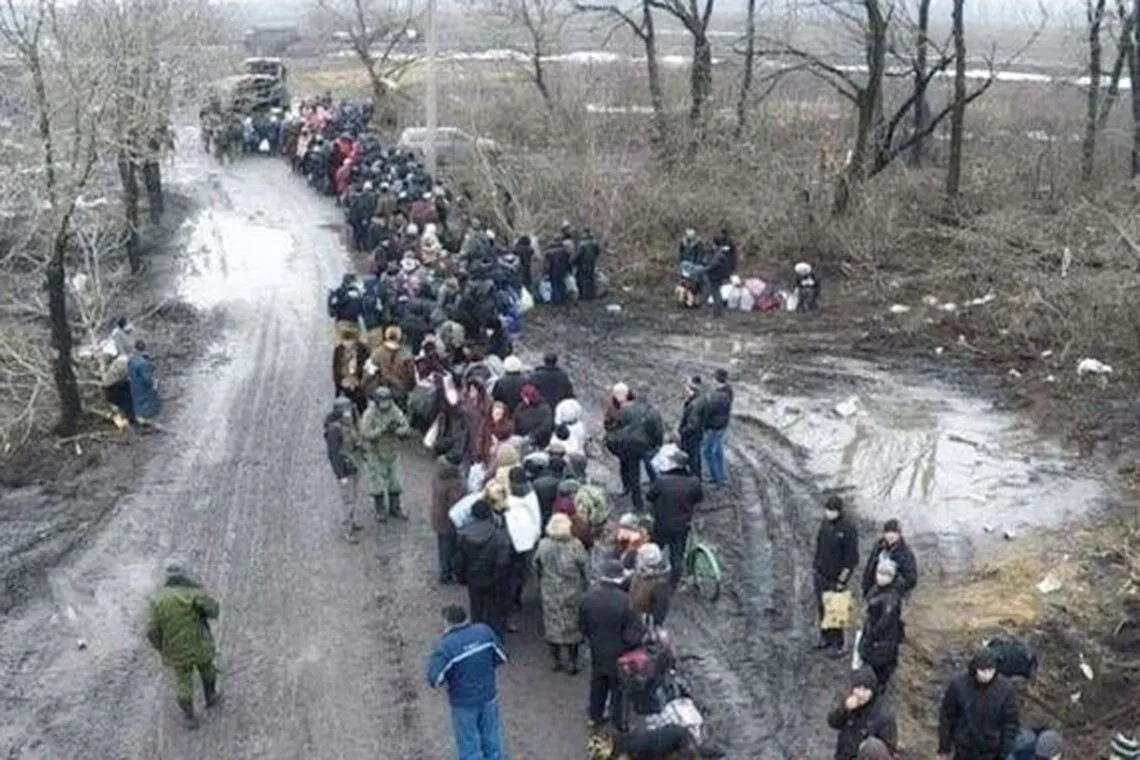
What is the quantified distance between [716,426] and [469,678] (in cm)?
602

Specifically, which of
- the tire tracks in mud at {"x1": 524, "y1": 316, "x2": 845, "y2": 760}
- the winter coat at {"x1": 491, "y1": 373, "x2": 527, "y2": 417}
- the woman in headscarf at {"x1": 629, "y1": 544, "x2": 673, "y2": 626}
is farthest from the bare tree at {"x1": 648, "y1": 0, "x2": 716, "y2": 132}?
the woman in headscarf at {"x1": 629, "y1": 544, "x2": 673, "y2": 626}

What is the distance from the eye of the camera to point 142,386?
679 inches

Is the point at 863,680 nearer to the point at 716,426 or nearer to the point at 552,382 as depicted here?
the point at 716,426

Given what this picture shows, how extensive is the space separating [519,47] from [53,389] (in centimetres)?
2599

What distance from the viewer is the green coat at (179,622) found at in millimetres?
10172

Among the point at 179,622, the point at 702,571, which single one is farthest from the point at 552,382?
the point at 179,622

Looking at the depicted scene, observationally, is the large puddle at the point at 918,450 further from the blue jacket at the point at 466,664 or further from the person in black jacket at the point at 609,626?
the blue jacket at the point at 466,664

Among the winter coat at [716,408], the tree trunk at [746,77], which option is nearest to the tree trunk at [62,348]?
the winter coat at [716,408]

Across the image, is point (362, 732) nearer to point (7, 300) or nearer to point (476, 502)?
point (476, 502)

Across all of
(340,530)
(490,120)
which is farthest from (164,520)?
(490,120)

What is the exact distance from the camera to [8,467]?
53.1 ft

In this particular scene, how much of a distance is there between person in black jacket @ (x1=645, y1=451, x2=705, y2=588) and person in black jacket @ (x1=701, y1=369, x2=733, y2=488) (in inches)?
87.3

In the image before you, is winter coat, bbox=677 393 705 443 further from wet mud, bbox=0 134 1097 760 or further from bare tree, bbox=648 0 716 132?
bare tree, bbox=648 0 716 132

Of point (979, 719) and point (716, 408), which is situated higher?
point (716, 408)
